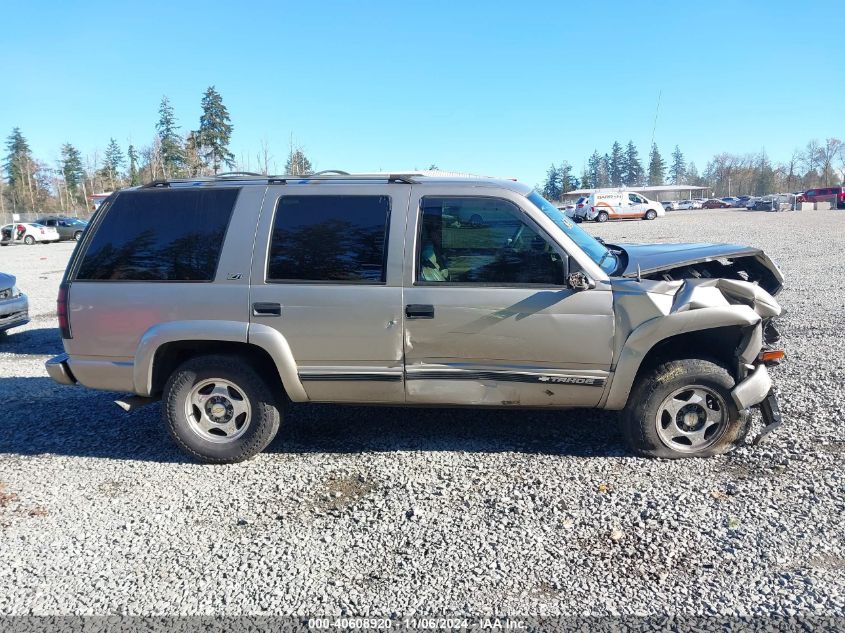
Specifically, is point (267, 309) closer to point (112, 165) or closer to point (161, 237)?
point (161, 237)

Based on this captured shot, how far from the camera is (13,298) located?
8.59 meters

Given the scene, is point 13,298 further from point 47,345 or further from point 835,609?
point 835,609

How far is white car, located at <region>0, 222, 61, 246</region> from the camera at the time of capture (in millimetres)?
35531

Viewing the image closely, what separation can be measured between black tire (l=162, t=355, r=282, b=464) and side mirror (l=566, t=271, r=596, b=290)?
2.30 meters

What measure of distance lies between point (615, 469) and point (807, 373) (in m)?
3.26

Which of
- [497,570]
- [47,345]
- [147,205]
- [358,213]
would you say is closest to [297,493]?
[497,570]

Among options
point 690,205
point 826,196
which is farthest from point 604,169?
point 826,196

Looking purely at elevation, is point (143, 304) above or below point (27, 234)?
below

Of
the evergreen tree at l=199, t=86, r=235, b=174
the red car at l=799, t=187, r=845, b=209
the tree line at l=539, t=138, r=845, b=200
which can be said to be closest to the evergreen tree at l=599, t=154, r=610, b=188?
the tree line at l=539, t=138, r=845, b=200

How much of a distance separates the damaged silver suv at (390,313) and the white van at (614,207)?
1538 inches

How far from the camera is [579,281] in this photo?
3.96 m

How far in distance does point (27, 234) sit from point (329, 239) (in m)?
39.3

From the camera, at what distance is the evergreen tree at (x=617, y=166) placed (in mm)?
136625

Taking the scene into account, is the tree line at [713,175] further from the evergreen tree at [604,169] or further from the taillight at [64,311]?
the taillight at [64,311]
